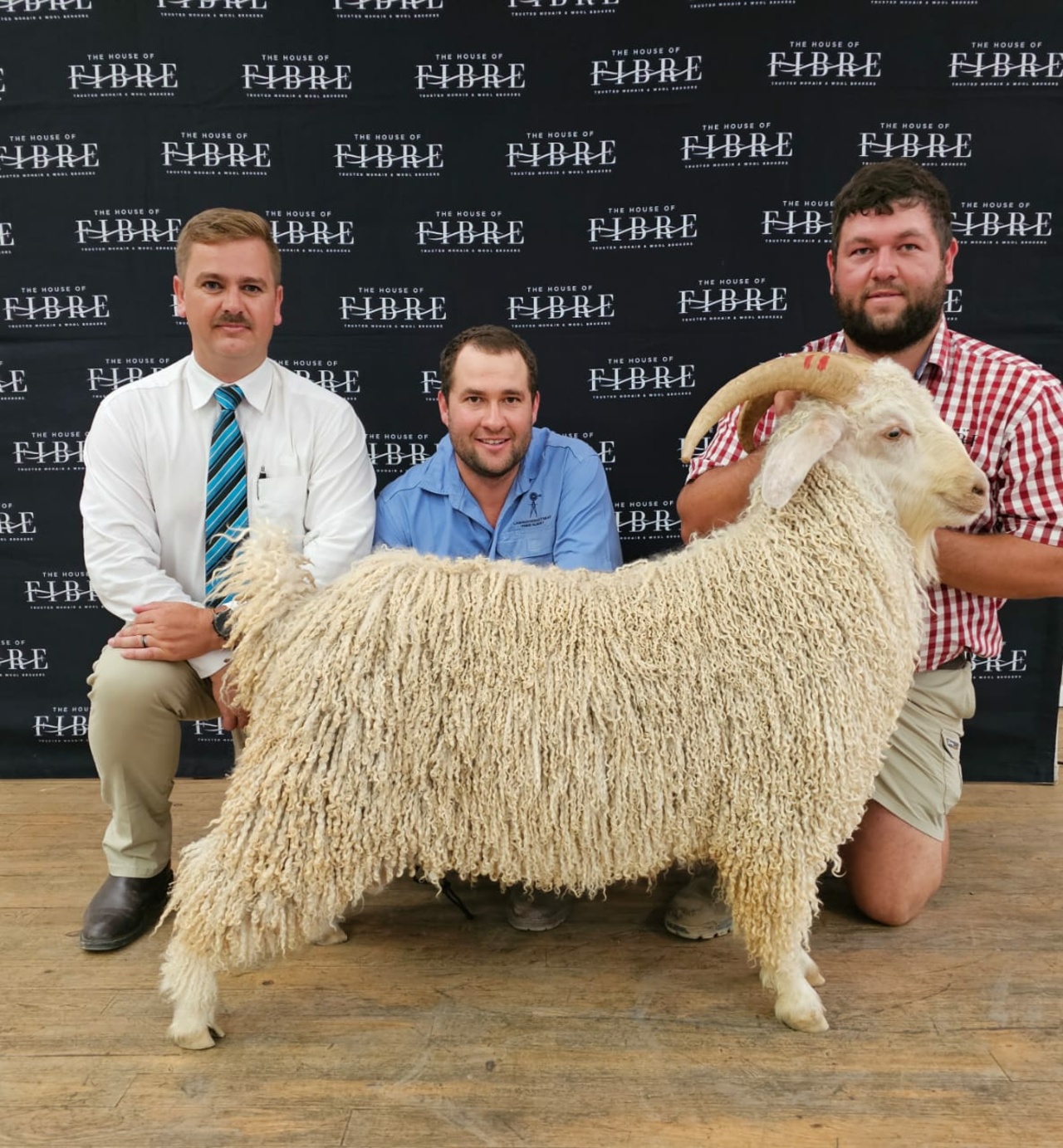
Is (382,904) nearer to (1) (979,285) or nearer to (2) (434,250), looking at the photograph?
(2) (434,250)

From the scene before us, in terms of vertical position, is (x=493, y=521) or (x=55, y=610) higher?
(x=493, y=521)

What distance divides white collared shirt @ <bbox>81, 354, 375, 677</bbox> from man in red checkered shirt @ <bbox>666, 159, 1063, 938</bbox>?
121 cm

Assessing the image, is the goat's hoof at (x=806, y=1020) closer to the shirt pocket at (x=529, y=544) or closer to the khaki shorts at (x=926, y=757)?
the khaki shorts at (x=926, y=757)

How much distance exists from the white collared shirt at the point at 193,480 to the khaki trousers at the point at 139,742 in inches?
5.0

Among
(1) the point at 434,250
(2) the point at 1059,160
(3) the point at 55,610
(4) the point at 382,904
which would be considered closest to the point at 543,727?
(4) the point at 382,904

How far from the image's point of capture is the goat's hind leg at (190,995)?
2252 millimetres

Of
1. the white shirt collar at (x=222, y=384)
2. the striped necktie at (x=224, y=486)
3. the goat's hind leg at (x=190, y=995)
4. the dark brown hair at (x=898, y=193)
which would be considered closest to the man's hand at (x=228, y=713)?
the striped necktie at (x=224, y=486)

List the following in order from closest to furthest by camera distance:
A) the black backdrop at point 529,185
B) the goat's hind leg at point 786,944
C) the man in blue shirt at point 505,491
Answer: the goat's hind leg at point 786,944 < the man in blue shirt at point 505,491 < the black backdrop at point 529,185

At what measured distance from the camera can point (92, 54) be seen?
147 inches

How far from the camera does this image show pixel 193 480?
9.71ft

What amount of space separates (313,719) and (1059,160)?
3899 millimetres

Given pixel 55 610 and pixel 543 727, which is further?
pixel 55 610

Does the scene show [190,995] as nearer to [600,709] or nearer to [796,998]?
[600,709]

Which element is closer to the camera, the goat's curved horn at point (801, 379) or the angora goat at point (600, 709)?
the angora goat at point (600, 709)
